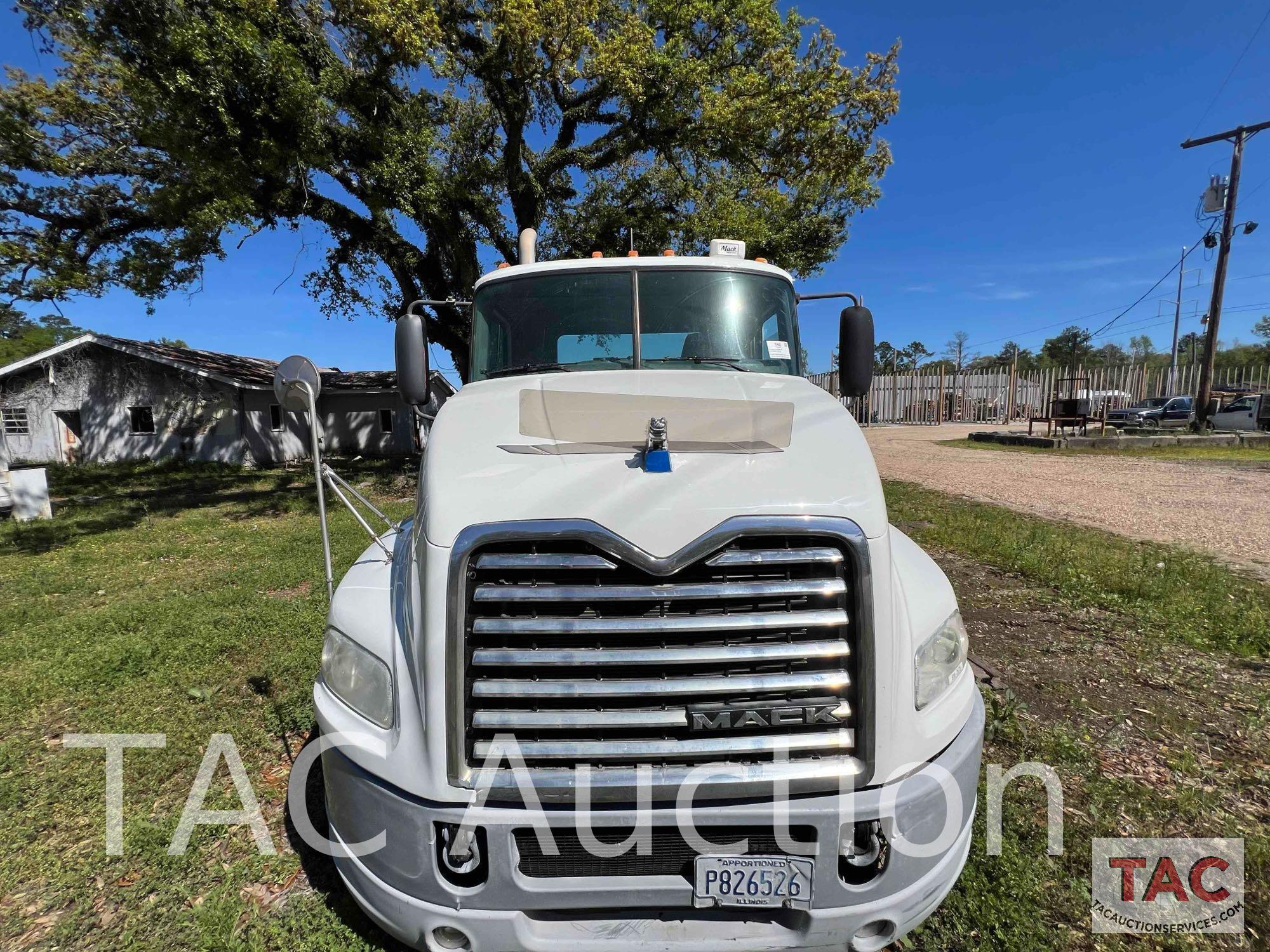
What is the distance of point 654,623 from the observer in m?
1.73

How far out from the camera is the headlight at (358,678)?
6.03 feet

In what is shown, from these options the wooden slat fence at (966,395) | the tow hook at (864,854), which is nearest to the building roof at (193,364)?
the tow hook at (864,854)

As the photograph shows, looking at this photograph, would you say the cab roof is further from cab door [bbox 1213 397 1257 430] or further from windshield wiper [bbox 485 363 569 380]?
cab door [bbox 1213 397 1257 430]

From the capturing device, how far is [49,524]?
10625 mm

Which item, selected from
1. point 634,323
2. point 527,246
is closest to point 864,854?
point 634,323

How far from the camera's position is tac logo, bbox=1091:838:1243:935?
2.18 metres

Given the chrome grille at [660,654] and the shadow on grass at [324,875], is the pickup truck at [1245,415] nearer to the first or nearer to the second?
the chrome grille at [660,654]

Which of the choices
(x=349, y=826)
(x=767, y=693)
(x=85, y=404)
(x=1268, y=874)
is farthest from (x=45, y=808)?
(x=85, y=404)

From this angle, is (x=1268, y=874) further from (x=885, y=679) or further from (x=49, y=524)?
(x=49, y=524)

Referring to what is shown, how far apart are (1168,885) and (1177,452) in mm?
19171

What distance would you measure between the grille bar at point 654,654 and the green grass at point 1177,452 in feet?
61.1

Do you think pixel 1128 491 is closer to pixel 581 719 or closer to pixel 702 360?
pixel 702 360

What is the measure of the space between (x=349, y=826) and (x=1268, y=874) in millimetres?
3574

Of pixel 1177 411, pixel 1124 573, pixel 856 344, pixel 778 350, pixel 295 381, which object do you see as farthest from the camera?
pixel 1177 411
